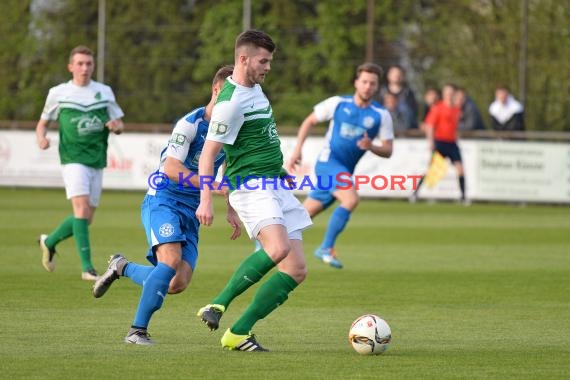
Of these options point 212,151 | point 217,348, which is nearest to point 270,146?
point 212,151

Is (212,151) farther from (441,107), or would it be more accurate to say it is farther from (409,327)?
(441,107)

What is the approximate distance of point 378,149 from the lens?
43.1ft

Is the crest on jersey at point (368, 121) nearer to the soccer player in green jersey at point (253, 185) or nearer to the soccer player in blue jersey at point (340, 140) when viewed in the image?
the soccer player in blue jersey at point (340, 140)

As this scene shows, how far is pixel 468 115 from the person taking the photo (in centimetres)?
2578

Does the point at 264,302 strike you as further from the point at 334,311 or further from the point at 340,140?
the point at 340,140

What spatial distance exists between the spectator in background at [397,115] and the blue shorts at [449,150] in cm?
195

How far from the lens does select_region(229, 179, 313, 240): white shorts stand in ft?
26.2

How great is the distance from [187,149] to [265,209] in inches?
34.0

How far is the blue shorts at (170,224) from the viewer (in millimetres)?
8438

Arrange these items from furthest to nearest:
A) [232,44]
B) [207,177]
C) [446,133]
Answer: [232,44] → [446,133] → [207,177]

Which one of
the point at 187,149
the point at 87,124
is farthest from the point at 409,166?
the point at 187,149

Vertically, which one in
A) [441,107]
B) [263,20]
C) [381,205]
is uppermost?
[263,20]

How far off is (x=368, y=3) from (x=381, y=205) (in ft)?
18.8

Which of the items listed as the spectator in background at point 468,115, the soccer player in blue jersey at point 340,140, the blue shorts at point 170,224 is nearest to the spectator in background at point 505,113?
the spectator in background at point 468,115
